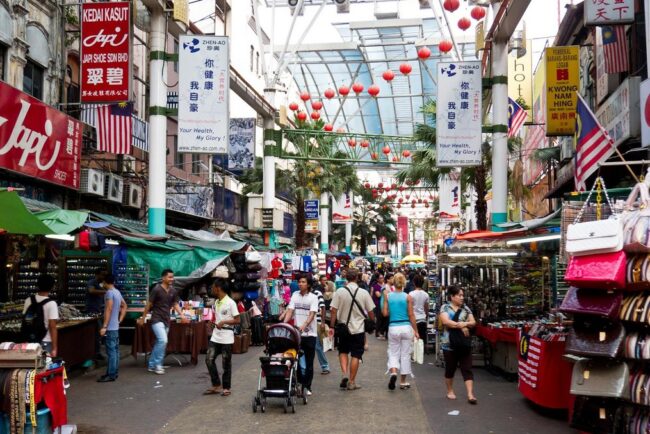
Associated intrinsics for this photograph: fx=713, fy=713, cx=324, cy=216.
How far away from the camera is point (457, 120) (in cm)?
1744

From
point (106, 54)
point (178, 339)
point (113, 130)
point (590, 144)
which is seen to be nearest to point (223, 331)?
point (178, 339)

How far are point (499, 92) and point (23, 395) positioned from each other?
1458cm

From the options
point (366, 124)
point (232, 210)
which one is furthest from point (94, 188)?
point (366, 124)

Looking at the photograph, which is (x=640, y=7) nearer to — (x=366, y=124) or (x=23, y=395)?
(x=23, y=395)

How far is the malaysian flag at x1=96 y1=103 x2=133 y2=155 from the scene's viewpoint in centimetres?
1958

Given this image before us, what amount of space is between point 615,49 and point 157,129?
11.4 metres

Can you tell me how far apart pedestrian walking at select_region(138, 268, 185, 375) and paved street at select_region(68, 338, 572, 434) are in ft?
1.19

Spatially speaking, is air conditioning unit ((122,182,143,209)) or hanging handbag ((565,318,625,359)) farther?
air conditioning unit ((122,182,143,209))

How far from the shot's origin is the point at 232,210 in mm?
38281

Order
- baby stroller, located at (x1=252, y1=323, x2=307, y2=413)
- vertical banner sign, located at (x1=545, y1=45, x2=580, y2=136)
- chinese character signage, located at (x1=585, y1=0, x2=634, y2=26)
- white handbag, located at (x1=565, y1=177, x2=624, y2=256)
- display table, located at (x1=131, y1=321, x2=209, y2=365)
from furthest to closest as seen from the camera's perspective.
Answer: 1. vertical banner sign, located at (x1=545, y1=45, x2=580, y2=136)
2. display table, located at (x1=131, y1=321, x2=209, y2=365)
3. chinese character signage, located at (x1=585, y1=0, x2=634, y2=26)
4. baby stroller, located at (x1=252, y1=323, x2=307, y2=413)
5. white handbag, located at (x1=565, y1=177, x2=624, y2=256)

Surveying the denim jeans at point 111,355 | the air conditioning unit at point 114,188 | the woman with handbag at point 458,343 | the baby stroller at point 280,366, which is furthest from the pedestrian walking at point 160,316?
the air conditioning unit at point 114,188

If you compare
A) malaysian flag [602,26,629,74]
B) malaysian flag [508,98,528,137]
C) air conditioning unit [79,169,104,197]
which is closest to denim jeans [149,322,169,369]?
air conditioning unit [79,169,104,197]

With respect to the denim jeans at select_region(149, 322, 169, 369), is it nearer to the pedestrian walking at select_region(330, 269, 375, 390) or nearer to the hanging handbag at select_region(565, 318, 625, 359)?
the pedestrian walking at select_region(330, 269, 375, 390)

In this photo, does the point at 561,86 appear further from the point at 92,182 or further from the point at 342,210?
the point at 342,210
